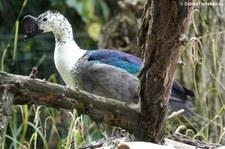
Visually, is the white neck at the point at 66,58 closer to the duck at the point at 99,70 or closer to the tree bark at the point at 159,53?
the duck at the point at 99,70

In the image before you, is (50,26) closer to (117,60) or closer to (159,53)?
(117,60)

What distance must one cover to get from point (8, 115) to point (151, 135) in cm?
43

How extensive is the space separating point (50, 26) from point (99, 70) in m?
0.30

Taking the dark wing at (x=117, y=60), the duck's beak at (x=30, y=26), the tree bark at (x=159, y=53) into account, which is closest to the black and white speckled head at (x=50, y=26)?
the duck's beak at (x=30, y=26)

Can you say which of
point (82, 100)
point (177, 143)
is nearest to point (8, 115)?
point (82, 100)

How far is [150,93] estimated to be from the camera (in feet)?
6.37

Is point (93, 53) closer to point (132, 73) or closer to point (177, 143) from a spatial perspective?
point (132, 73)

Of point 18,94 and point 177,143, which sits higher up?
point 18,94

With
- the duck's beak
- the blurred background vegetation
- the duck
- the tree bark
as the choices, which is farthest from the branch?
the duck's beak

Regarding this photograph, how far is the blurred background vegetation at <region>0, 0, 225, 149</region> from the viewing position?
2607 mm

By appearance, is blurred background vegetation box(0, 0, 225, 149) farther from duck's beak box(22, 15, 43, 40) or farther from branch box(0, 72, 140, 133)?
branch box(0, 72, 140, 133)

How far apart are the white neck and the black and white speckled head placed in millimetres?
40

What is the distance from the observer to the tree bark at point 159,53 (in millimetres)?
1789

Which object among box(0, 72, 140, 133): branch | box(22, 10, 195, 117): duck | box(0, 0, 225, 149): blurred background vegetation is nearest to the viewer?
box(0, 72, 140, 133): branch
